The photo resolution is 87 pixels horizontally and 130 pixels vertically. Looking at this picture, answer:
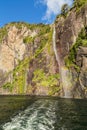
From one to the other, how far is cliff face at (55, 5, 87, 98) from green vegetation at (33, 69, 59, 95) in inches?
275

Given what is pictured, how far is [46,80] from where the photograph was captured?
152375 millimetres

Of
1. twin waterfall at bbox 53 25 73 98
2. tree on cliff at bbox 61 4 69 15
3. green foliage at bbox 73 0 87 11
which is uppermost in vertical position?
tree on cliff at bbox 61 4 69 15

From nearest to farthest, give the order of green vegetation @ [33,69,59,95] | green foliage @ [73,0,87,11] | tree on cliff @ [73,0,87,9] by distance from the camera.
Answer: green foliage @ [73,0,87,11], tree on cliff @ [73,0,87,9], green vegetation @ [33,69,59,95]

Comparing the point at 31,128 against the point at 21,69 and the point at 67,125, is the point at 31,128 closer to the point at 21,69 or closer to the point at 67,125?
the point at 67,125

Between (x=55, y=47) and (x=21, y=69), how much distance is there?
1787 inches

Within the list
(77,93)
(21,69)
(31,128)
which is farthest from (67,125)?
(21,69)

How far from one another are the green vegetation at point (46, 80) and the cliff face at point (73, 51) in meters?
6.98

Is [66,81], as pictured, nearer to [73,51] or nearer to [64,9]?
[73,51]

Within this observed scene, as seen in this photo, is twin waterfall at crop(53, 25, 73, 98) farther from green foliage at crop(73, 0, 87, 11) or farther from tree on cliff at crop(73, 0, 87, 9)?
tree on cliff at crop(73, 0, 87, 9)

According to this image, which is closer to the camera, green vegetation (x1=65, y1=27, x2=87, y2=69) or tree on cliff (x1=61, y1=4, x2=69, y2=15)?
green vegetation (x1=65, y1=27, x2=87, y2=69)

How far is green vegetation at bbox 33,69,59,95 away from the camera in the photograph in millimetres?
143062

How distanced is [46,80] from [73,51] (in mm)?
28248

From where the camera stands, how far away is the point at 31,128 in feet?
141

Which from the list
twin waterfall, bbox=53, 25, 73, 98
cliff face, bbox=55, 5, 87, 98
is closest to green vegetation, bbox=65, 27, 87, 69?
cliff face, bbox=55, 5, 87, 98
